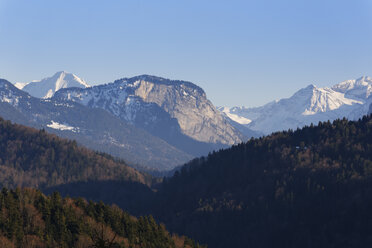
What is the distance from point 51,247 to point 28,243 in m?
6.88

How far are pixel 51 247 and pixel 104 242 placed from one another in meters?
132

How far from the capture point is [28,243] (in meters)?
199

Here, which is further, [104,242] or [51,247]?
[51,247]

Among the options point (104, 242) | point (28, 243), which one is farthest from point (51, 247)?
point (104, 242)

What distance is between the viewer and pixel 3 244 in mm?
191500

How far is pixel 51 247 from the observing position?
199500 millimetres

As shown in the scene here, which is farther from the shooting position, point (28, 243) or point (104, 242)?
point (28, 243)

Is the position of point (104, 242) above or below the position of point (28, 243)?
above

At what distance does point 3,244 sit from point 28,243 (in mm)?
9139

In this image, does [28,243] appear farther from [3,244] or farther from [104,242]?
[104,242]

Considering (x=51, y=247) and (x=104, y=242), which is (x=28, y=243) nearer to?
(x=51, y=247)

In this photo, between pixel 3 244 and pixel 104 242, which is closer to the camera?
pixel 104 242

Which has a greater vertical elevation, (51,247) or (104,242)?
(104,242)
